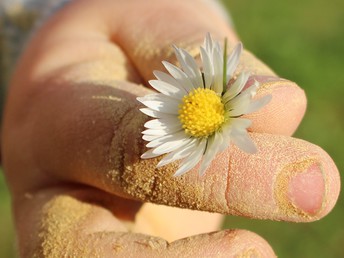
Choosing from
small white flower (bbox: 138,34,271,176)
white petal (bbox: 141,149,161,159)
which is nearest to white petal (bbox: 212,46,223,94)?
small white flower (bbox: 138,34,271,176)

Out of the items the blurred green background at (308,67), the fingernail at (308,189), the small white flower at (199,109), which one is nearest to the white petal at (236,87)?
the small white flower at (199,109)

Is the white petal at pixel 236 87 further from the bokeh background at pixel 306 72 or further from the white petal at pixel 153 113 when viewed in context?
the bokeh background at pixel 306 72

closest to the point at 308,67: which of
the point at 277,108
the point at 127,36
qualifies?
the point at 127,36

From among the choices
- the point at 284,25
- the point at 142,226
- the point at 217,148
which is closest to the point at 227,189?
the point at 217,148

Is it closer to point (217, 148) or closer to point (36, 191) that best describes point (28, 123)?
point (36, 191)

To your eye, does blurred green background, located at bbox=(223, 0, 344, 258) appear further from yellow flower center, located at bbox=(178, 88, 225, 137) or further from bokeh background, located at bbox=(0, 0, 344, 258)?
yellow flower center, located at bbox=(178, 88, 225, 137)

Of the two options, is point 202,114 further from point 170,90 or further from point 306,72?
point 306,72
